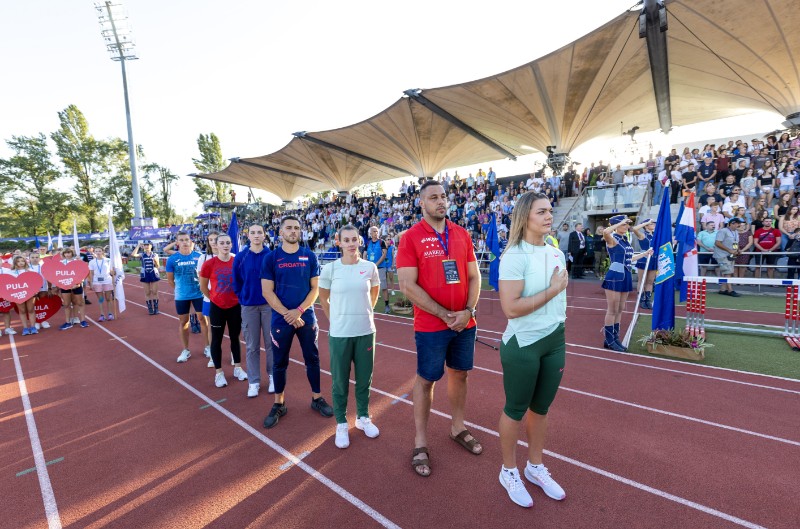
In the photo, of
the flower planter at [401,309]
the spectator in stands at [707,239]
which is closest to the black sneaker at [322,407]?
the flower planter at [401,309]

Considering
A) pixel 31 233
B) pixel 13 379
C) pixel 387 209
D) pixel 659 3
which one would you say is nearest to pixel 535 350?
pixel 13 379

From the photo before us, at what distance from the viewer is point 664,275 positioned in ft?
18.5

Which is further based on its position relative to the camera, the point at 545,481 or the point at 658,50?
the point at 658,50

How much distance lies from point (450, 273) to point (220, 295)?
3463 millimetres

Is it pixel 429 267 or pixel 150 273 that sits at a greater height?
pixel 429 267

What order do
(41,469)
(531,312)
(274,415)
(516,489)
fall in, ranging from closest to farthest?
(531,312) < (516,489) < (41,469) < (274,415)

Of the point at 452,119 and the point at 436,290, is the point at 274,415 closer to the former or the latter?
the point at 436,290

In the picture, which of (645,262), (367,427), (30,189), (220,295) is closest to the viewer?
(367,427)

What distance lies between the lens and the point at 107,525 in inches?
97.7

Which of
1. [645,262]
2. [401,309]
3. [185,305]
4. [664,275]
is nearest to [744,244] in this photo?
[645,262]

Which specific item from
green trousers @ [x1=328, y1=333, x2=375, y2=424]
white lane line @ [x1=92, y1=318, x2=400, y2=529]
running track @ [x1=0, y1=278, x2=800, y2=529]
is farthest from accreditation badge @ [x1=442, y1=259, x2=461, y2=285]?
white lane line @ [x1=92, y1=318, x2=400, y2=529]

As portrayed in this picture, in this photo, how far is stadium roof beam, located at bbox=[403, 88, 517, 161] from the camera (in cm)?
2061

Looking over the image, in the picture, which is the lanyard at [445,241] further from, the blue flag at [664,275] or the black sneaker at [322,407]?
the blue flag at [664,275]

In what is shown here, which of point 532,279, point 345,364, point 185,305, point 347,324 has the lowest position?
point 345,364
